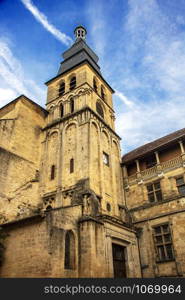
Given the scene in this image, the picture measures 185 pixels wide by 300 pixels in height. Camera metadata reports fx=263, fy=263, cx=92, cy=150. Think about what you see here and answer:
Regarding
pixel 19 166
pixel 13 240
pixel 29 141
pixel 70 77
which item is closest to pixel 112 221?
pixel 13 240

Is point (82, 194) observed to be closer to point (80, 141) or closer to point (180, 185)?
point (80, 141)

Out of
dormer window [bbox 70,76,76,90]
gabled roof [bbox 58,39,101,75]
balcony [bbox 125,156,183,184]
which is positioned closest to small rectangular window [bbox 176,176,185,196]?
balcony [bbox 125,156,183,184]

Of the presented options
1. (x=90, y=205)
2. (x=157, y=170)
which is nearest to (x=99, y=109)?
(x=157, y=170)

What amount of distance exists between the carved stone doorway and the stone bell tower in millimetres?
2829

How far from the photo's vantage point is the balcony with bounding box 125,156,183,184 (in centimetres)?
1892

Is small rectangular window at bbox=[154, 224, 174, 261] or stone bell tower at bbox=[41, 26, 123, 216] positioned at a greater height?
stone bell tower at bbox=[41, 26, 123, 216]

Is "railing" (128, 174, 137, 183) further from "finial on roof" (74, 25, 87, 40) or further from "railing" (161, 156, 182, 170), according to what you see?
"finial on roof" (74, 25, 87, 40)

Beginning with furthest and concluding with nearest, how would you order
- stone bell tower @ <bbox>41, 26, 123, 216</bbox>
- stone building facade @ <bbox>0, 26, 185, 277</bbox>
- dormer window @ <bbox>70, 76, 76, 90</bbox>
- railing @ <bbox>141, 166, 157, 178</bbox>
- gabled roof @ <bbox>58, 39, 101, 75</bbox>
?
gabled roof @ <bbox>58, 39, 101, 75</bbox> → dormer window @ <bbox>70, 76, 76, 90</bbox> → railing @ <bbox>141, 166, 157, 178</bbox> → stone bell tower @ <bbox>41, 26, 123, 216</bbox> → stone building facade @ <bbox>0, 26, 185, 277</bbox>

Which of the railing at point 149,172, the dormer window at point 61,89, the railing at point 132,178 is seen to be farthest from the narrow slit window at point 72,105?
the railing at point 149,172

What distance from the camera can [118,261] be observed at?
1611 centimetres

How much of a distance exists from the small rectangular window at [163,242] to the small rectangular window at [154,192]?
2074mm

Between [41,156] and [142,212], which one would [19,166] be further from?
[142,212]

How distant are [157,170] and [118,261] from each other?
23.6 ft

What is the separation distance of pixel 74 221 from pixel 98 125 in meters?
9.84
